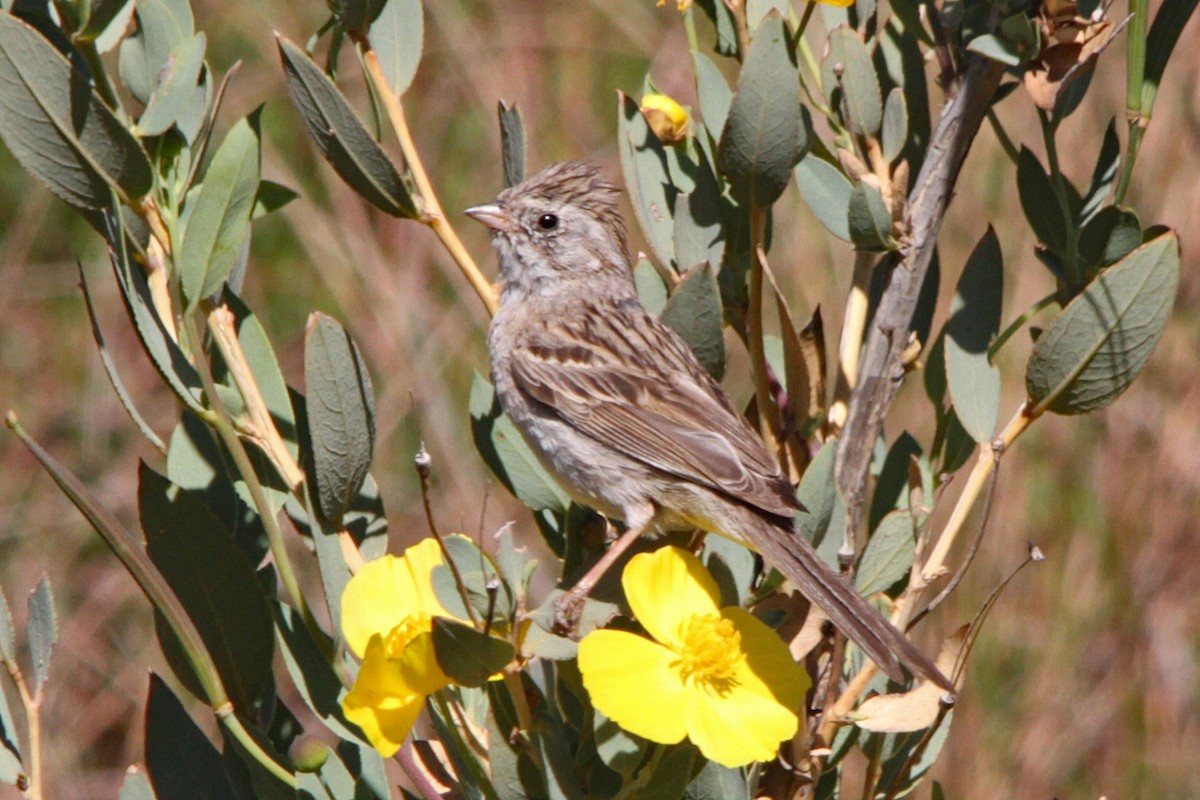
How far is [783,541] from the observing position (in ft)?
6.47

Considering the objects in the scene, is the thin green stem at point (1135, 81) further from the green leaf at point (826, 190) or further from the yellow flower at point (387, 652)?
the yellow flower at point (387, 652)

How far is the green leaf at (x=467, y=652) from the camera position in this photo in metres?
1.38

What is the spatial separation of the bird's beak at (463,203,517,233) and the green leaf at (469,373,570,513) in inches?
46.1

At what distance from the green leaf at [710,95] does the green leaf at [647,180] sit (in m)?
0.10

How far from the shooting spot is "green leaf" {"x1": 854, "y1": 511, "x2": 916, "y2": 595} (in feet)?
5.42

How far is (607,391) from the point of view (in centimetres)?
324

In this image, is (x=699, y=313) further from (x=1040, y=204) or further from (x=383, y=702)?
(x=383, y=702)

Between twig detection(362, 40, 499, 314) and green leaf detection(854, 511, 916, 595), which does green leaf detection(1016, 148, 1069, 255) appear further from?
twig detection(362, 40, 499, 314)

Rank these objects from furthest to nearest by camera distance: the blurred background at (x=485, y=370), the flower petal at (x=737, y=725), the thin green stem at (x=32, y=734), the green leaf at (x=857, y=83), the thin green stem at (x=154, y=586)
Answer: the blurred background at (x=485, y=370), the green leaf at (x=857, y=83), the thin green stem at (x=32, y=734), the flower petal at (x=737, y=725), the thin green stem at (x=154, y=586)

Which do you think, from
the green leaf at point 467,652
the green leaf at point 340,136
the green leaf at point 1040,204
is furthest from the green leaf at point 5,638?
the green leaf at point 1040,204

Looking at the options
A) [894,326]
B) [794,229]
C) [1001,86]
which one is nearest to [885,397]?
[894,326]

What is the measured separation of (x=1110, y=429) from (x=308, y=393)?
4238 millimetres

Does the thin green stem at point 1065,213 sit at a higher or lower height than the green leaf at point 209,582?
higher

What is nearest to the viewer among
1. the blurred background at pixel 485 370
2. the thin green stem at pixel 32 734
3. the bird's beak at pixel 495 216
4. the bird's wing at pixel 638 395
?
the thin green stem at pixel 32 734
